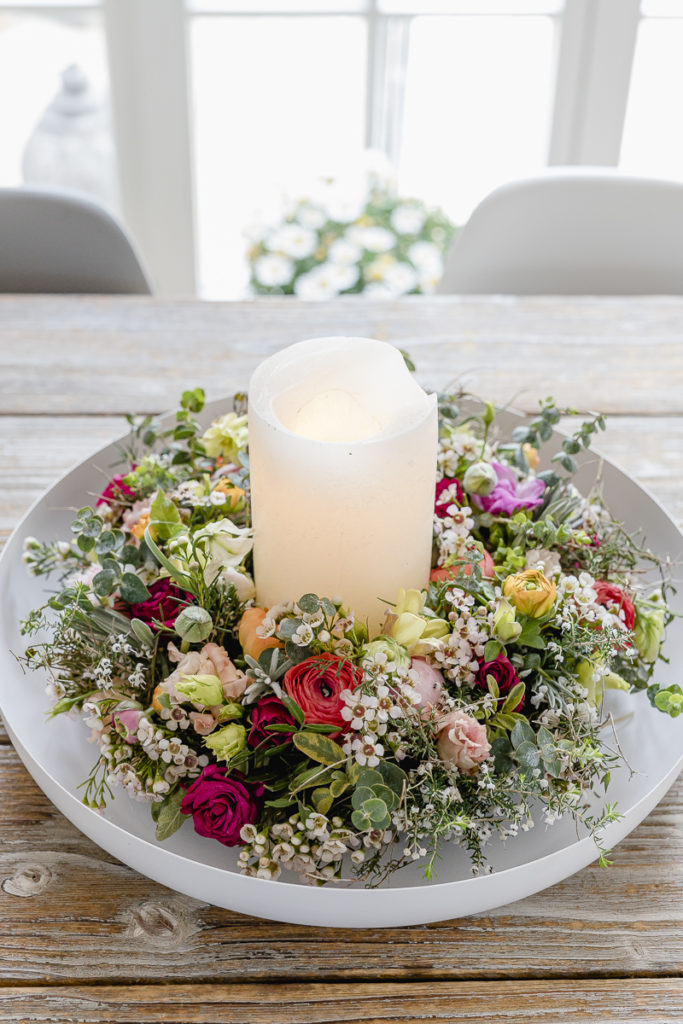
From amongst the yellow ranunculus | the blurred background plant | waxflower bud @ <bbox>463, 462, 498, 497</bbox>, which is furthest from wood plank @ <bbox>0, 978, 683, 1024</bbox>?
the blurred background plant

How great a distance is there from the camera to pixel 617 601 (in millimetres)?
593

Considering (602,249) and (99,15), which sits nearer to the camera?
(602,249)

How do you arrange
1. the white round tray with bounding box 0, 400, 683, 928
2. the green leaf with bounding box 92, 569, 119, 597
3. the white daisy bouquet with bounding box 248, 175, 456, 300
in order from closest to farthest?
the white round tray with bounding box 0, 400, 683, 928 < the green leaf with bounding box 92, 569, 119, 597 < the white daisy bouquet with bounding box 248, 175, 456, 300

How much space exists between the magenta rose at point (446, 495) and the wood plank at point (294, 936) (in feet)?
0.83

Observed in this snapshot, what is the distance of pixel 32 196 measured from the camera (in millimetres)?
1408

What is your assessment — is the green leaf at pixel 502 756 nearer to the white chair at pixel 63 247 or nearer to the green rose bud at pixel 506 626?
the green rose bud at pixel 506 626

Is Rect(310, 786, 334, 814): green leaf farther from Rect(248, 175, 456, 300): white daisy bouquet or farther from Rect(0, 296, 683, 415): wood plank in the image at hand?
Rect(248, 175, 456, 300): white daisy bouquet

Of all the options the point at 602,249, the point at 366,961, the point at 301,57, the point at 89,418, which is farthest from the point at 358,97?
the point at 366,961

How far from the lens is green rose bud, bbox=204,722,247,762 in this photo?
502 millimetres

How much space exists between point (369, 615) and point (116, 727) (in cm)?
17

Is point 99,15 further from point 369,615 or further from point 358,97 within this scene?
point 369,615

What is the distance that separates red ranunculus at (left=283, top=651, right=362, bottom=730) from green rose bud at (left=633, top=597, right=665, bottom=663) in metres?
0.20

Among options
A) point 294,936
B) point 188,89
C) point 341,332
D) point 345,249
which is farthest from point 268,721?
point 188,89

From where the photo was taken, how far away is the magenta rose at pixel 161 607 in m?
→ 0.58
